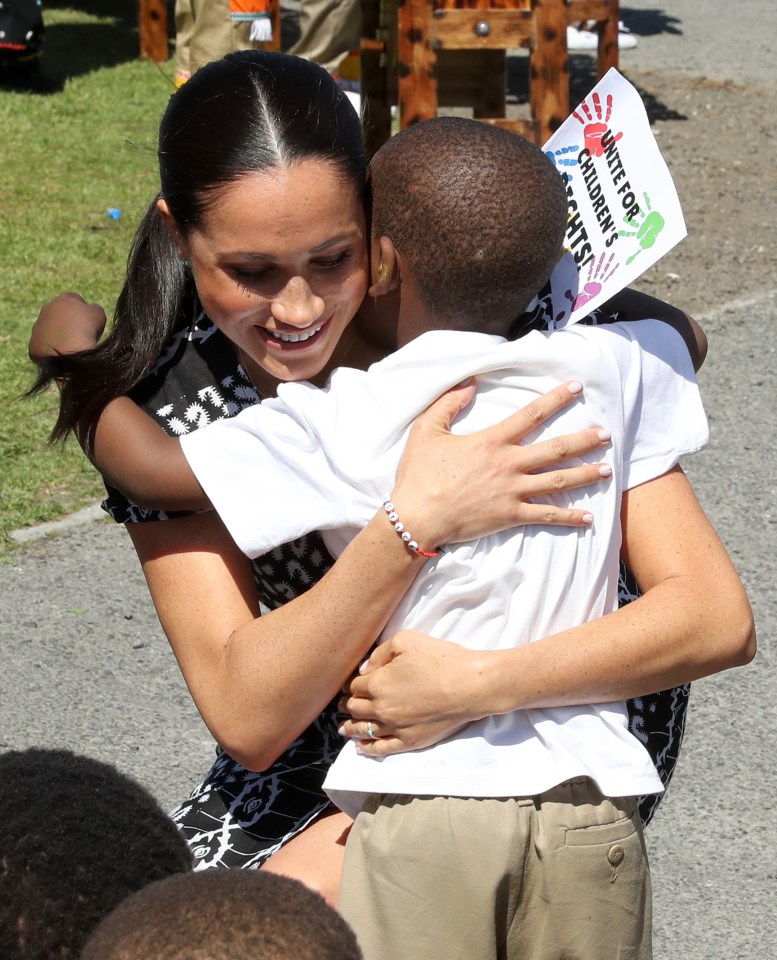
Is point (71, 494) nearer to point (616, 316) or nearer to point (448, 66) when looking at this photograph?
point (616, 316)

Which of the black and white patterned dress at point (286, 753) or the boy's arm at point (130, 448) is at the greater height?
the boy's arm at point (130, 448)

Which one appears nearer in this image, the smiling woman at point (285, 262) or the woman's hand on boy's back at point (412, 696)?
the woman's hand on boy's back at point (412, 696)

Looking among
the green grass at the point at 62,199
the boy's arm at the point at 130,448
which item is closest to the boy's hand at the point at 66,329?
the boy's arm at the point at 130,448

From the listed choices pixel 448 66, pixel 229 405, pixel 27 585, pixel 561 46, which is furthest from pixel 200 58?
pixel 229 405

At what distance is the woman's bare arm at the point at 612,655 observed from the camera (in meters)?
1.71

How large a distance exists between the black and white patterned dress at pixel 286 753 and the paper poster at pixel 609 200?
532 mm

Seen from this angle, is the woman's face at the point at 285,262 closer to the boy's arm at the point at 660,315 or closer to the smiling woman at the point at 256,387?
the smiling woman at the point at 256,387

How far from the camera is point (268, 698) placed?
1.84m

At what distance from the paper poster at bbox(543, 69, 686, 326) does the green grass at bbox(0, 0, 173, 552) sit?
1.74m

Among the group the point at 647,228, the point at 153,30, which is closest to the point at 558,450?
the point at 647,228

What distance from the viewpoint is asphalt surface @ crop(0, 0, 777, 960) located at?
Answer: 321cm

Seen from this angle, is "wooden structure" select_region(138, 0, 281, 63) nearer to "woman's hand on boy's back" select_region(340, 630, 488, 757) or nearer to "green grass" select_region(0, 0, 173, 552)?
"green grass" select_region(0, 0, 173, 552)

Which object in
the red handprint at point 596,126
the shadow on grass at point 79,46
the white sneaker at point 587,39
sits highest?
the red handprint at point 596,126

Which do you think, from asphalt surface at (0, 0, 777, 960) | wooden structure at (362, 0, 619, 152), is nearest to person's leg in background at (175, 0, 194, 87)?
wooden structure at (362, 0, 619, 152)
